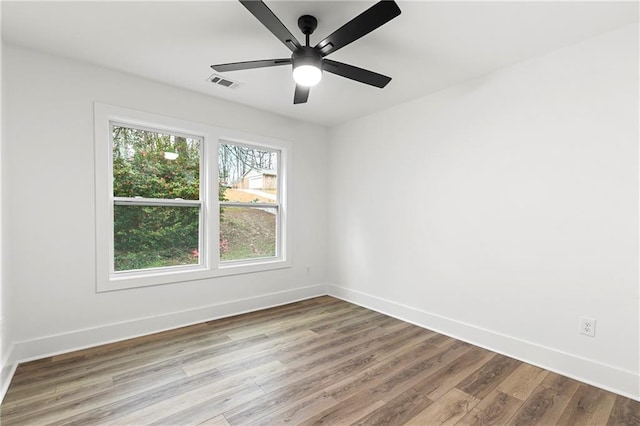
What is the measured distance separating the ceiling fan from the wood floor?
7.09 ft

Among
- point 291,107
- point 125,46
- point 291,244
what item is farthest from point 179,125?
point 291,244

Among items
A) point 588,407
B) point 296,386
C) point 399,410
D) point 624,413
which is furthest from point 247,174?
point 624,413

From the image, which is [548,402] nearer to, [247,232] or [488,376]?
[488,376]

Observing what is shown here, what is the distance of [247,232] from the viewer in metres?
3.89

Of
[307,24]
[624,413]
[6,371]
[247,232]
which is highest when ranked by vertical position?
[307,24]

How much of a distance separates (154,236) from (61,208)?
0.80 metres

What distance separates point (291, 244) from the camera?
4.13 metres

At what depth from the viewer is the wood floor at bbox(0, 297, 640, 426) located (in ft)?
6.06

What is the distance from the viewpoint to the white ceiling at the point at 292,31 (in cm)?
195

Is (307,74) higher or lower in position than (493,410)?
higher

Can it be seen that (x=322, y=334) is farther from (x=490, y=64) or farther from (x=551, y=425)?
(x=490, y=64)

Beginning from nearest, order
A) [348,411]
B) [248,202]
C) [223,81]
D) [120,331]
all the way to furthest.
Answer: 1. [348,411]
2. [120,331]
3. [223,81]
4. [248,202]

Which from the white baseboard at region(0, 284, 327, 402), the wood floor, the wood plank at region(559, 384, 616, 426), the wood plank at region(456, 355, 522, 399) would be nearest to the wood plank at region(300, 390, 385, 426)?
the wood floor

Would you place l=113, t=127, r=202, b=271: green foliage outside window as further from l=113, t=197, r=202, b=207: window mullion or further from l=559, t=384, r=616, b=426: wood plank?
l=559, t=384, r=616, b=426: wood plank
